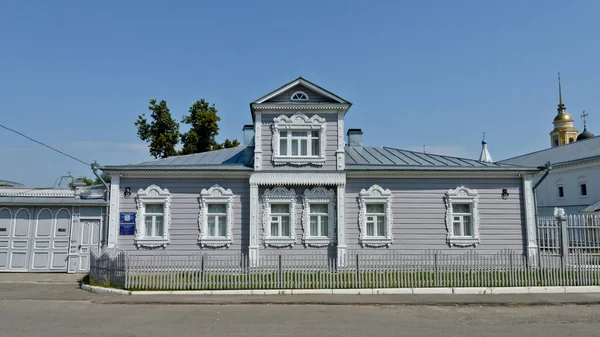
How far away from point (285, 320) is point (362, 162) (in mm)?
9237

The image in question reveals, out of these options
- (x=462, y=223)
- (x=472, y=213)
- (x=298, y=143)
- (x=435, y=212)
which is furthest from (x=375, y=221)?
(x=298, y=143)

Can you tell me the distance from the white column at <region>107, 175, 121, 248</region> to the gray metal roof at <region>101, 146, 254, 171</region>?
0.63 meters

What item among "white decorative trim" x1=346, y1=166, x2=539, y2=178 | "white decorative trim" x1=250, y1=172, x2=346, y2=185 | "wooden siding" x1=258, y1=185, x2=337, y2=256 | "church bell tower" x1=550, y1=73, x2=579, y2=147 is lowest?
"wooden siding" x1=258, y1=185, x2=337, y2=256

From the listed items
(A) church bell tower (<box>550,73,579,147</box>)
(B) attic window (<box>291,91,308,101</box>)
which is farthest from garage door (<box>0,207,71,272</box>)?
(A) church bell tower (<box>550,73,579,147</box>)

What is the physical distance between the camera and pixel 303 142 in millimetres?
16422

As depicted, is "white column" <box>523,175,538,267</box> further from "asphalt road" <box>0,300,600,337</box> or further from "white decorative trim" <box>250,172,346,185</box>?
"white decorative trim" <box>250,172,346,185</box>

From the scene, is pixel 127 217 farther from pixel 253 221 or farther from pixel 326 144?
pixel 326 144

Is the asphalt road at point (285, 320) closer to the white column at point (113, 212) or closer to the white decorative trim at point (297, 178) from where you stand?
the white column at point (113, 212)

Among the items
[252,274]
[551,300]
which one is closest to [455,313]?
[551,300]

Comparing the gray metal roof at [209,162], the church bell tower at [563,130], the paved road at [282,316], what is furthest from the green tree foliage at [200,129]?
the church bell tower at [563,130]

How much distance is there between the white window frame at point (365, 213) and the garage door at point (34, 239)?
1143 centimetres

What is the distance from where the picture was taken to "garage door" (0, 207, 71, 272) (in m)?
16.4

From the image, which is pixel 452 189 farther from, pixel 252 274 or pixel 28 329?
pixel 28 329

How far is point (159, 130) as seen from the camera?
27875mm
